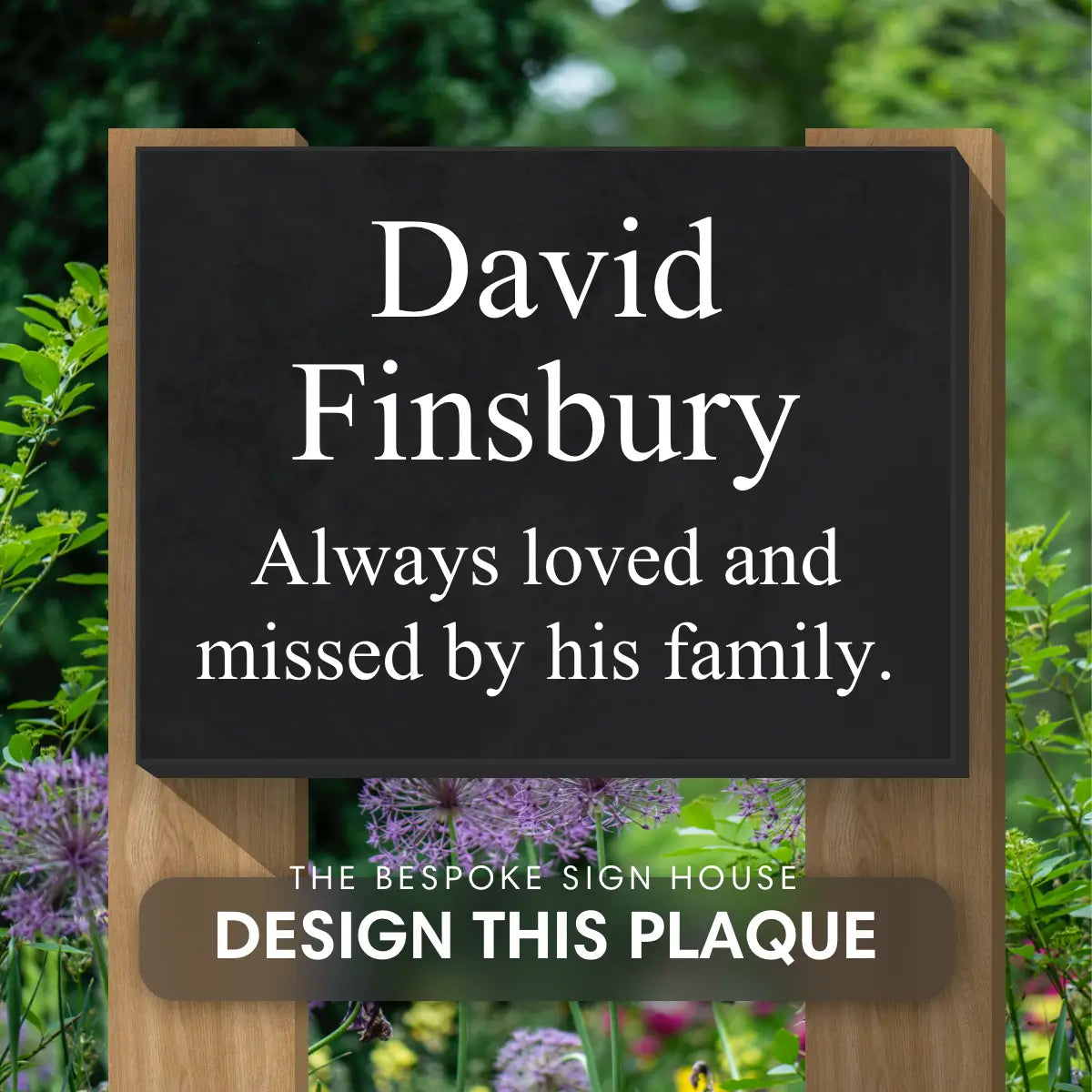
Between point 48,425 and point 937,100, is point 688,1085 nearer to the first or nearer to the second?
point 48,425

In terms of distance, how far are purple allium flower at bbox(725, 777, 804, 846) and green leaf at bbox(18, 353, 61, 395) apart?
1324mm

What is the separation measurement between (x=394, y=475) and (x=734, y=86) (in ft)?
19.7

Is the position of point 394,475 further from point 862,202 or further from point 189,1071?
point 189,1071

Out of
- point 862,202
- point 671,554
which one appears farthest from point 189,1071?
point 862,202

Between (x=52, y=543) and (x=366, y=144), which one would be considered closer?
(x=52, y=543)

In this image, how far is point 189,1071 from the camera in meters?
1.79

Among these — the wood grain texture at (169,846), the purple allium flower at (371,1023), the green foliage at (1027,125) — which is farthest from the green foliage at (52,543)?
the green foliage at (1027,125)

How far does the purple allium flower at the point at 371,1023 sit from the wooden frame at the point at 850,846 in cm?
10

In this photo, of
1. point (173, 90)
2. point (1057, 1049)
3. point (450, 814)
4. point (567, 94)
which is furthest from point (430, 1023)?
point (567, 94)

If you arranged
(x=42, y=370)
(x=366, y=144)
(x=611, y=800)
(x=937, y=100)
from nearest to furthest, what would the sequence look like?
(x=611, y=800)
(x=42, y=370)
(x=366, y=144)
(x=937, y=100)

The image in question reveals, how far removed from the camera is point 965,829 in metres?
1.78

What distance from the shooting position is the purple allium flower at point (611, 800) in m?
1.91

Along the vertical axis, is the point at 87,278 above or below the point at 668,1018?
above

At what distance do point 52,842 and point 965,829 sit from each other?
1.46 metres
